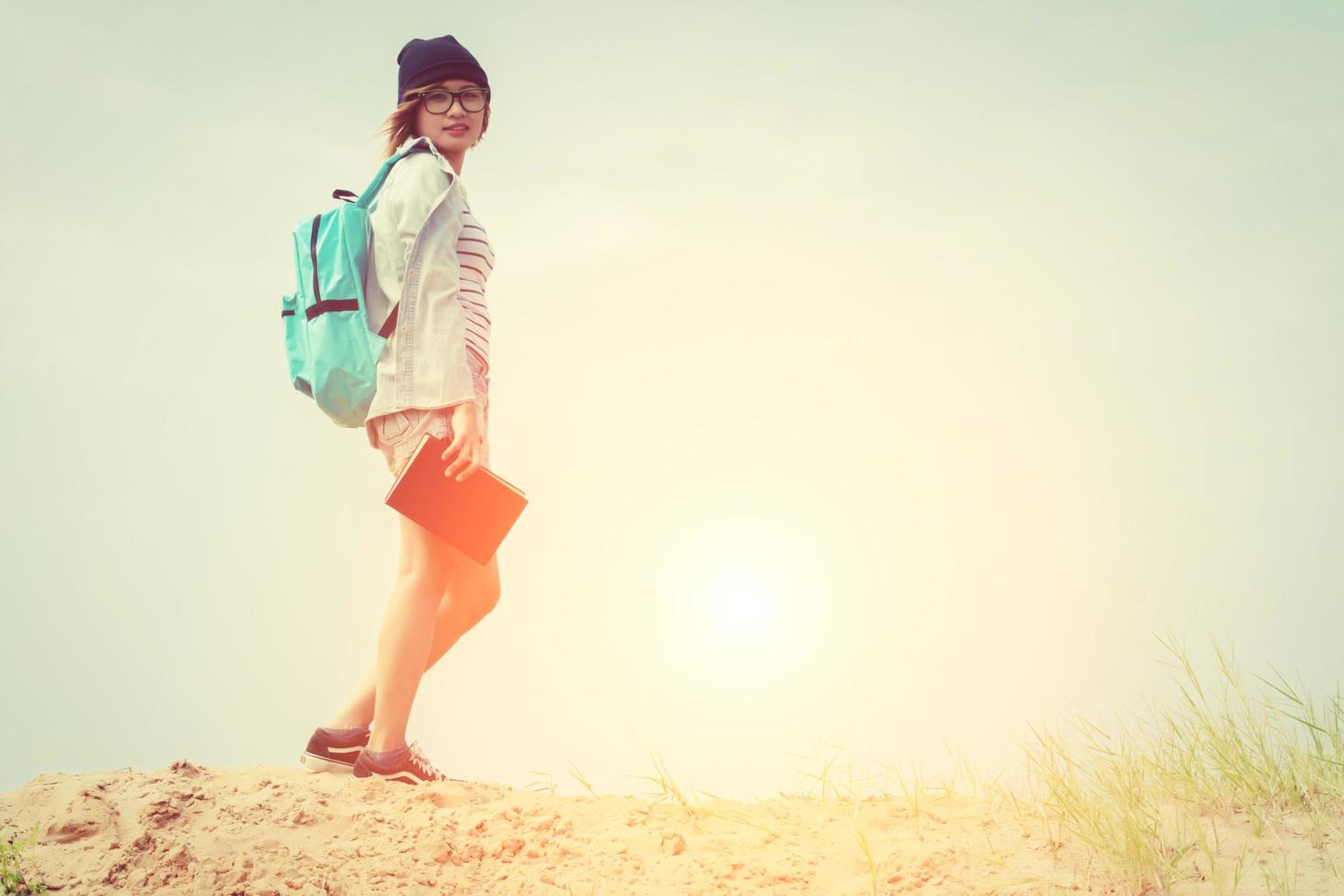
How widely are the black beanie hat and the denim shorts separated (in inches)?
55.0

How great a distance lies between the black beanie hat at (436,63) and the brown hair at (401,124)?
6 cm

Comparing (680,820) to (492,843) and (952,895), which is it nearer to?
(492,843)

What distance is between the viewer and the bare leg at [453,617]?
4.16 metres

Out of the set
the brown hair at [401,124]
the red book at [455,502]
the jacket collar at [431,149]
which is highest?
the brown hair at [401,124]

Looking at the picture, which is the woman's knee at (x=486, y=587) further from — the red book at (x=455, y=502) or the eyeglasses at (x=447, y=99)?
the eyeglasses at (x=447, y=99)

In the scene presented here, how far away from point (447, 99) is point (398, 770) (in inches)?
108

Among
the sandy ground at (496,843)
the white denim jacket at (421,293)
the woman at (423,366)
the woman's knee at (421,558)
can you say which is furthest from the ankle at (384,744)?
the white denim jacket at (421,293)

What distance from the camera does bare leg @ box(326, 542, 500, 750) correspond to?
4.16 m

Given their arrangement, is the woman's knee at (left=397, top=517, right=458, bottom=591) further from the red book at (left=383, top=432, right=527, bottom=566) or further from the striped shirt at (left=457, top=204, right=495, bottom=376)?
the striped shirt at (left=457, top=204, right=495, bottom=376)

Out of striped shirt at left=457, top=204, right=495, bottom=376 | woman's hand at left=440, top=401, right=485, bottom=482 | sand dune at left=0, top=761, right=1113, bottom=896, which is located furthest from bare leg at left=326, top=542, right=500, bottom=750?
striped shirt at left=457, top=204, right=495, bottom=376

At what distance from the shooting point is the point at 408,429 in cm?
388

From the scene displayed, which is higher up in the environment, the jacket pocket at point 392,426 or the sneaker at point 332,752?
the jacket pocket at point 392,426

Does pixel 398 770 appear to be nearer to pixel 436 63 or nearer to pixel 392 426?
pixel 392 426

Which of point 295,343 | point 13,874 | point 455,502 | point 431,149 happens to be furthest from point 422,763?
point 431,149
